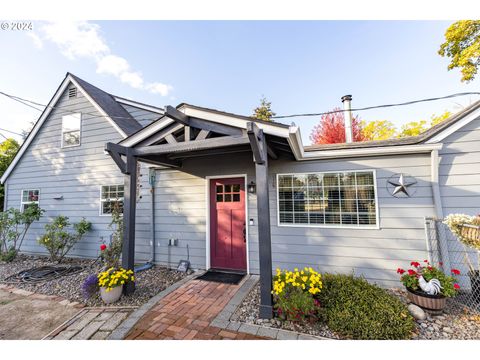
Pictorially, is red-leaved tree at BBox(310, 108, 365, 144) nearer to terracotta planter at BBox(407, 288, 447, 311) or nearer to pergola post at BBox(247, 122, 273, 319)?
terracotta planter at BBox(407, 288, 447, 311)

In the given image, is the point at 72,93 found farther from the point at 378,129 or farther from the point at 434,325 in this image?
the point at 378,129

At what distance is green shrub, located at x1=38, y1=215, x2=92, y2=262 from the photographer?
5.57 m

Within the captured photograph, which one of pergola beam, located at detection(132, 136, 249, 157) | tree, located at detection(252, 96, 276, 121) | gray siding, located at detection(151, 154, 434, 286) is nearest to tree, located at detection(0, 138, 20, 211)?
gray siding, located at detection(151, 154, 434, 286)

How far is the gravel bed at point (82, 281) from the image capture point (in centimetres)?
333

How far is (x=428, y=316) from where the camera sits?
8.91 feet

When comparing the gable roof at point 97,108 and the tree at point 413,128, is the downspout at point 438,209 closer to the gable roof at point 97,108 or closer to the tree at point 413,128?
the gable roof at point 97,108

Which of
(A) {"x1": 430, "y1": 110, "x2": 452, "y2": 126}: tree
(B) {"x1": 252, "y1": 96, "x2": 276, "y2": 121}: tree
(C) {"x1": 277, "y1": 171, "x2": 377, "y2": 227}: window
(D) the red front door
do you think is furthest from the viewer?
(B) {"x1": 252, "y1": 96, "x2": 276, "y2": 121}: tree

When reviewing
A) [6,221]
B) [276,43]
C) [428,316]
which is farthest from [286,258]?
[6,221]

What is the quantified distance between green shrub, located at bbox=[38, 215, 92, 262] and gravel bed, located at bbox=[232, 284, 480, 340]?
5.30 meters

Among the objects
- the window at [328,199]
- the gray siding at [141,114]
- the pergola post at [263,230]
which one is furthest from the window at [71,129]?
the window at [328,199]

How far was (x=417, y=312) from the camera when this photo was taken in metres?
2.67
